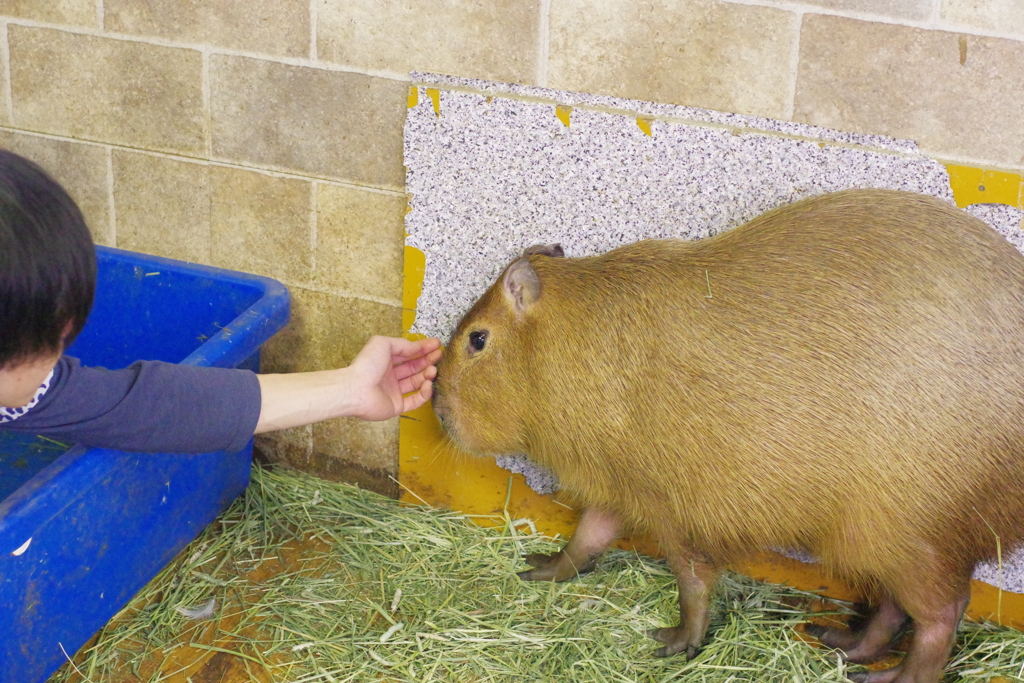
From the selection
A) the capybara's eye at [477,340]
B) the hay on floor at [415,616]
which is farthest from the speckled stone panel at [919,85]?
the hay on floor at [415,616]

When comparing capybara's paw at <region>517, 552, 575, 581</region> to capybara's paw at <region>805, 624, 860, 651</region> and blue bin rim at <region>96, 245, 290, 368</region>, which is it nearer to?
capybara's paw at <region>805, 624, 860, 651</region>

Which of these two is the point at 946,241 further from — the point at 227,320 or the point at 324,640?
the point at 227,320

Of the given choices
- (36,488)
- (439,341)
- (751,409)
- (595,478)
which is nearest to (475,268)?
(439,341)

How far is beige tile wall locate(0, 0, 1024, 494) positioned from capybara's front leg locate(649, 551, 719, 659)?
1.03 m

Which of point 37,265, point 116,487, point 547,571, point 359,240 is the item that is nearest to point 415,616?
point 547,571

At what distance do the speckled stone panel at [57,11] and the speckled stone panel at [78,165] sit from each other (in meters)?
0.37

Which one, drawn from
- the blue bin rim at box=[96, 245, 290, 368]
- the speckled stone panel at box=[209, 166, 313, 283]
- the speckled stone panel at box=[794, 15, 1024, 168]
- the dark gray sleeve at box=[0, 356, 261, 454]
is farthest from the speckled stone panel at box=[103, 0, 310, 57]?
the speckled stone panel at box=[794, 15, 1024, 168]

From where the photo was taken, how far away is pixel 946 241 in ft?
7.04

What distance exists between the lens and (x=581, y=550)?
9.07 ft

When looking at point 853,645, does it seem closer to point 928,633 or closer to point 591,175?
point 928,633

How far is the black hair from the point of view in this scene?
5.33 feet

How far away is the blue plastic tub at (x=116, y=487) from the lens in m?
2.05

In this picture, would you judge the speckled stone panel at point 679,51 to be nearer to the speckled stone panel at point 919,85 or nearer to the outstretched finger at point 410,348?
the speckled stone panel at point 919,85

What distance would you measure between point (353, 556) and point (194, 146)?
1.34 meters
